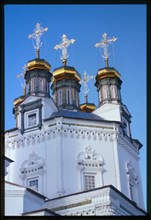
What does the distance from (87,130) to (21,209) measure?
7.40 meters

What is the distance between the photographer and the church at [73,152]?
55.1 ft

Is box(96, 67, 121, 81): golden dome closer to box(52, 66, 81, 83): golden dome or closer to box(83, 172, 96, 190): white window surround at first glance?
box(52, 66, 81, 83): golden dome

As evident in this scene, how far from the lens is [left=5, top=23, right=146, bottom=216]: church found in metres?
16.8

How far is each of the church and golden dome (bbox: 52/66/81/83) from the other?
47 centimetres

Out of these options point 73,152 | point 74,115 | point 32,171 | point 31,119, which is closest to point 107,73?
point 74,115

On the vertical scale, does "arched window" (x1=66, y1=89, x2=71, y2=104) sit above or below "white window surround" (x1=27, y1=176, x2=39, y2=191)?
above

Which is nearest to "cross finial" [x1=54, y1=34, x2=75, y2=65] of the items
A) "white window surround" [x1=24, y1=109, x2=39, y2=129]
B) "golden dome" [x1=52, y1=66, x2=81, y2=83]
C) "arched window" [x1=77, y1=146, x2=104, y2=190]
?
"golden dome" [x1=52, y1=66, x2=81, y2=83]

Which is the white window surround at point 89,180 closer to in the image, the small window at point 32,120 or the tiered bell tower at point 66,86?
the small window at point 32,120

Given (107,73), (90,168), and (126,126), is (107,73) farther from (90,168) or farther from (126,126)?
(90,168)

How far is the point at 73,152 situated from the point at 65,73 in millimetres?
5768

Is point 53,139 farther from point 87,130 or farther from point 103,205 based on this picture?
point 103,205

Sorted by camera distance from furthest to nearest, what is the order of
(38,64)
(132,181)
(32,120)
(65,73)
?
(65,73), (38,64), (32,120), (132,181)

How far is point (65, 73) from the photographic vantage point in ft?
78.4
